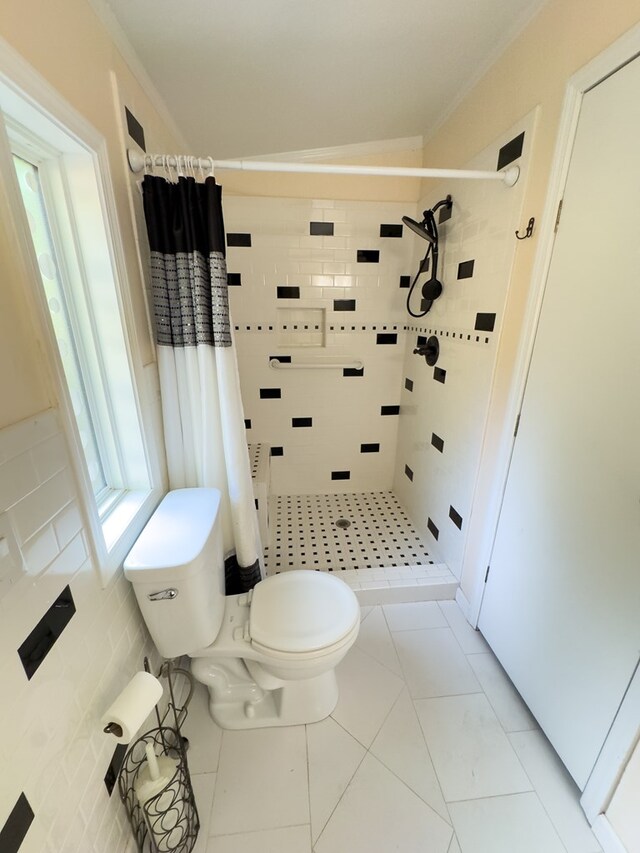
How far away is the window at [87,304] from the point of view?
75 centimetres

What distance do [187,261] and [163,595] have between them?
98 centimetres

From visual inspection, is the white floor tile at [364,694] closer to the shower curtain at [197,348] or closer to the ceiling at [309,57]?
the shower curtain at [197,348]

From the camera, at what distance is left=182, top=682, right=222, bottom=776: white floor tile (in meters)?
1.12

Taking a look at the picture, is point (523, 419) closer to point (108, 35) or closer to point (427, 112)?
point (427, 112)

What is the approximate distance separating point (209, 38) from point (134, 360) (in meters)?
0.98

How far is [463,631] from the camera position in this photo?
158 cm

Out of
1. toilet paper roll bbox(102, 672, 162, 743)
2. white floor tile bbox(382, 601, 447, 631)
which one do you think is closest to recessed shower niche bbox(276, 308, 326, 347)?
white floor tile bbox(382, 601, 447, 631)

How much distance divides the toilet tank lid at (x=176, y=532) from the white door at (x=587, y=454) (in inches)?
42.5

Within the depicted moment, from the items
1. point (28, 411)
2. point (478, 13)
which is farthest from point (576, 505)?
point (478, 13)

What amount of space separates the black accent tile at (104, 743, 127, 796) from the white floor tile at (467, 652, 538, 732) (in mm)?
1204

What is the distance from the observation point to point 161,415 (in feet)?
4.16

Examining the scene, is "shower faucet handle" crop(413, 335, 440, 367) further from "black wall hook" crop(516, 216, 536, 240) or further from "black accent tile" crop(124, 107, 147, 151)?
"black accent tile" crop(124, 107, 147, 151)

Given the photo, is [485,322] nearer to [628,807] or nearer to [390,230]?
[390,230]

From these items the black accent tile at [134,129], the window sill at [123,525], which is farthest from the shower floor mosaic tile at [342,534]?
the black accent tile at [134,129]
